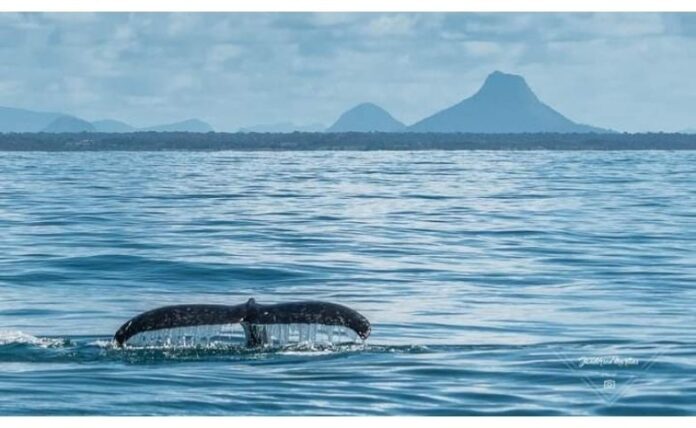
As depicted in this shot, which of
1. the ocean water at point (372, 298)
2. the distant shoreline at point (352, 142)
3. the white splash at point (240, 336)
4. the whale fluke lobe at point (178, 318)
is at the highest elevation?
the whale fluke lobe at point (178, 318)

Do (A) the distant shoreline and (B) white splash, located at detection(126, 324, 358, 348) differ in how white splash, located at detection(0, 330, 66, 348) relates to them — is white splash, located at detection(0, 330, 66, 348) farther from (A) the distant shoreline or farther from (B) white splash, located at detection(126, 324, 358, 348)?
(A) the distant shoreline

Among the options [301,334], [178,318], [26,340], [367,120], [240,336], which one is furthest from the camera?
[367,120]

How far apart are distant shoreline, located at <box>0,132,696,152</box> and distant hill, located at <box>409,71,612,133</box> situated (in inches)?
66.4

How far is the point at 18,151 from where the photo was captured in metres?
129

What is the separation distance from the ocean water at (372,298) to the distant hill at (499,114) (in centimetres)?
8039

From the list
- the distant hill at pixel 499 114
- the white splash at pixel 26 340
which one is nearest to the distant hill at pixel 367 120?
the distant hill at pixel 499 114

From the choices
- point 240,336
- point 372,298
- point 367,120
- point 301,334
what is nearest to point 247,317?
point 301,334

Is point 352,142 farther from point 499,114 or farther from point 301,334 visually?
point 301,334

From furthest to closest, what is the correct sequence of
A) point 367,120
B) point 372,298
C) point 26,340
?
point 367,120 → point 372,298 → point 26,340

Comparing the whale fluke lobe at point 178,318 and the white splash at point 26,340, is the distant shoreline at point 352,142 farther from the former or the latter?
the whale fluke lobe at point 178,318

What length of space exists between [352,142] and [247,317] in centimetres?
13824

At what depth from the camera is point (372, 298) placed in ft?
66.6

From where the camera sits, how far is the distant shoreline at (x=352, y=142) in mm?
136875

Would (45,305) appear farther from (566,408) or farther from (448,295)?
(566,408)
